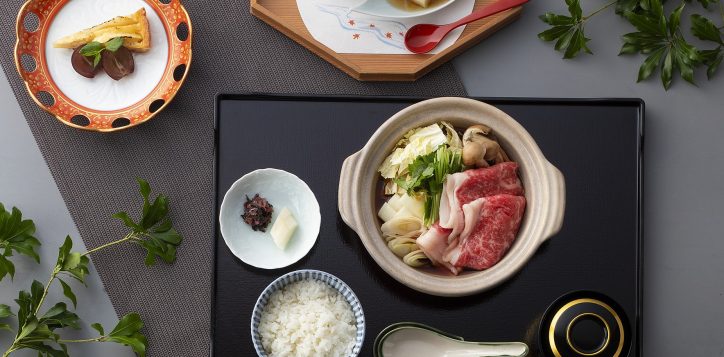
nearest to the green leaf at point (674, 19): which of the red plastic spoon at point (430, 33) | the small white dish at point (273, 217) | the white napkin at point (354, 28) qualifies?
the red plastic spoon at point (430, 33)

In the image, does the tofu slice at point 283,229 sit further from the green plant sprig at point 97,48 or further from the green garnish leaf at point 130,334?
the green plant sprig at point 97,48

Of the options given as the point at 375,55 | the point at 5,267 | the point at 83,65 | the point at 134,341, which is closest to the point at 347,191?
the point at 375,55

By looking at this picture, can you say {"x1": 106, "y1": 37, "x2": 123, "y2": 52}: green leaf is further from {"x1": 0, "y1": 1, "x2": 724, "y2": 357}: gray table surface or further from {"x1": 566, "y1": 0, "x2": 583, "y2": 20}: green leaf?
{"x1": 566, "y1": 0, "x2": 583, "y2": 20}: green leaf

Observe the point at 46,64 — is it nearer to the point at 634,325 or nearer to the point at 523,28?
the point at 523,28

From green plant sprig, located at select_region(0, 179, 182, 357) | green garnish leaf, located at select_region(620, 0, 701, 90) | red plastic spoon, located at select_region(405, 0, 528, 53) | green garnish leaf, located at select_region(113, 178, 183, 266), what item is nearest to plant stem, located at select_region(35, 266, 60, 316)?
green plant sprig, located at select_region(0, 179, 182, 357)

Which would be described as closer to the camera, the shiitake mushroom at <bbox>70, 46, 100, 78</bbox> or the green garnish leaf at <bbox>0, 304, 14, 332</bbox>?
the green garnish leaf at <bbox>0, 304, 14, 332</bbox>

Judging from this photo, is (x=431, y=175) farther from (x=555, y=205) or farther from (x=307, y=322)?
(x=307, y=322)

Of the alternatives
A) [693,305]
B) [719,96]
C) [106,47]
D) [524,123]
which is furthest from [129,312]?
[719,96]
